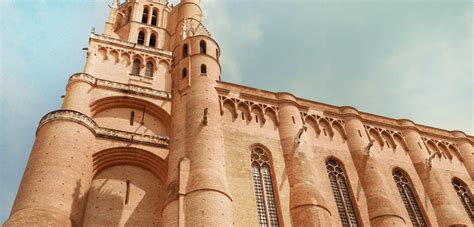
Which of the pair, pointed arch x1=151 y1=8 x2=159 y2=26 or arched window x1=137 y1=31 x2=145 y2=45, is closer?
arched window x1=137 y1=31 x2=145 y2=45

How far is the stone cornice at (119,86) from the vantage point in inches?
958

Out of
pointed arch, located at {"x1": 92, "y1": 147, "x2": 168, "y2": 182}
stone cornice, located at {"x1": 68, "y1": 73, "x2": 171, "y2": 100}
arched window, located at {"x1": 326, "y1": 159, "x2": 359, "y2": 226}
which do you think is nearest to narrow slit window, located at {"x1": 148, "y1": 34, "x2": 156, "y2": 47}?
stone cornice, located at {"x1": 68, "y1": 73, "x2": 171, "y2": 100}

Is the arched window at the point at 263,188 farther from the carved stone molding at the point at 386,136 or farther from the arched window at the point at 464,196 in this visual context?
the arched window at the point at 464,196

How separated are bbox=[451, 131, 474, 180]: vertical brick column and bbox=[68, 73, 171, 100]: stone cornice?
23705mm

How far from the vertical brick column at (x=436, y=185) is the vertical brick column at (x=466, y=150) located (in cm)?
335

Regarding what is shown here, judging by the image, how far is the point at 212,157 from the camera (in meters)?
20.1

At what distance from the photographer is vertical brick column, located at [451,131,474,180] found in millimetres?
29773

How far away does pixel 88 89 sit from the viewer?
79.3 ft

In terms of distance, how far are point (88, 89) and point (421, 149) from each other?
24.1 m

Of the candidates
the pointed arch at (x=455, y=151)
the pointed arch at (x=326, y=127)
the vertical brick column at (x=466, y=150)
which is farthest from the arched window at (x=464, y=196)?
the pointed arch at (x=326, y=127)

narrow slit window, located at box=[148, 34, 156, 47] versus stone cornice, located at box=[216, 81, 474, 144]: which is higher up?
narrow slit window, located at box=[148, 34, 156, 47]

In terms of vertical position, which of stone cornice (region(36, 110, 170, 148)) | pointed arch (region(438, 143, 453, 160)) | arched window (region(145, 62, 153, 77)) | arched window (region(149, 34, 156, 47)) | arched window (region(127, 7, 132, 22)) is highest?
arched window (region(127, 7, 132, 22))

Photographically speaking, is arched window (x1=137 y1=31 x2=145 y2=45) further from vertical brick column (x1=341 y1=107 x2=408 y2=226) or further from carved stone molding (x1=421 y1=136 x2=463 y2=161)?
carved stone molding (x1=421 y1=136 x2=463 y2=161)

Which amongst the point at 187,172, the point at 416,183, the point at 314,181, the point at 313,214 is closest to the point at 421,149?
the point at 416,183
